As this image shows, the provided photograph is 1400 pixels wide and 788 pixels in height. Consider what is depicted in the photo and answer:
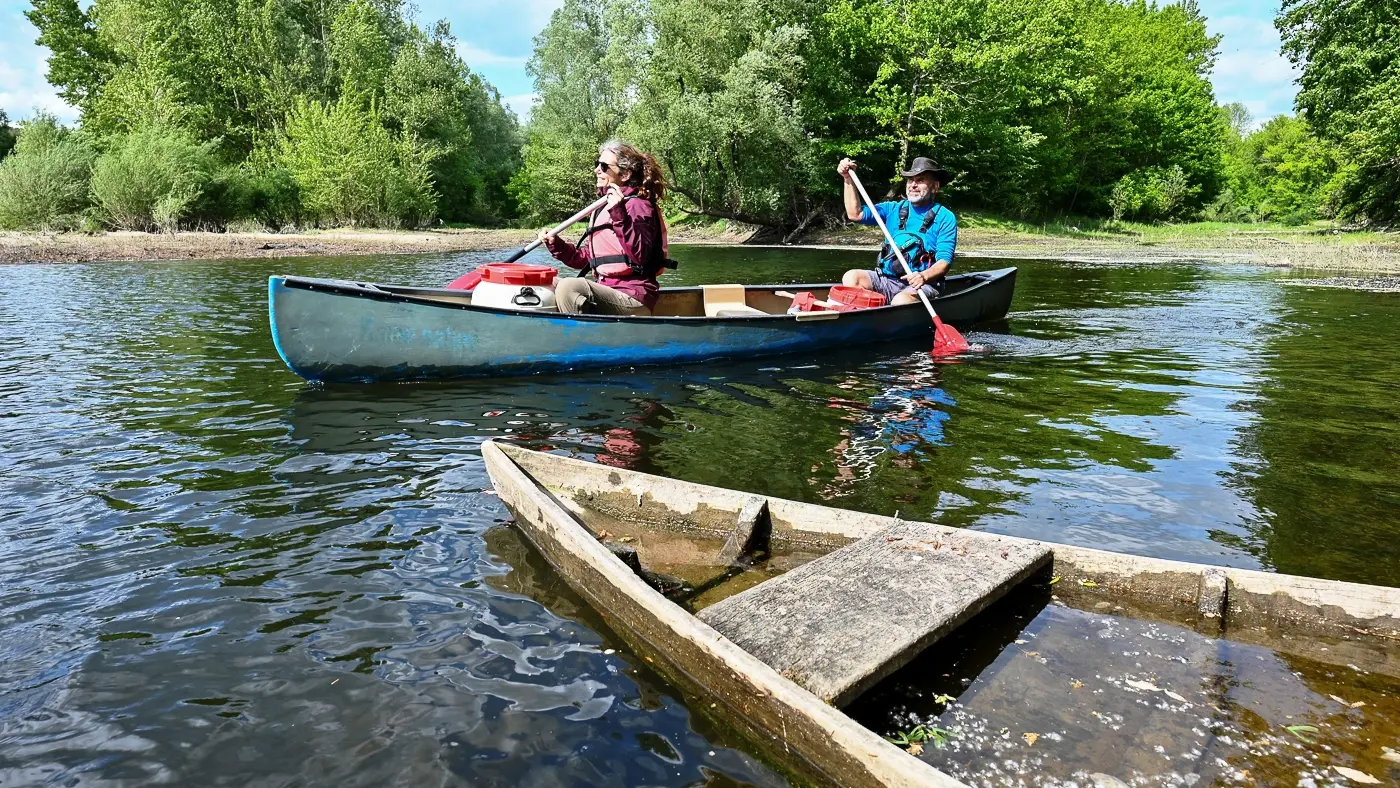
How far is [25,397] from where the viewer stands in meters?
7.18

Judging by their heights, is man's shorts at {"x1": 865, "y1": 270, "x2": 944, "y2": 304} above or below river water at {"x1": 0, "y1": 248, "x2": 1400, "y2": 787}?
above

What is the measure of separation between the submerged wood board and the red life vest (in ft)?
16.7

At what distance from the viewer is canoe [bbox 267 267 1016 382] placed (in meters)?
7.21

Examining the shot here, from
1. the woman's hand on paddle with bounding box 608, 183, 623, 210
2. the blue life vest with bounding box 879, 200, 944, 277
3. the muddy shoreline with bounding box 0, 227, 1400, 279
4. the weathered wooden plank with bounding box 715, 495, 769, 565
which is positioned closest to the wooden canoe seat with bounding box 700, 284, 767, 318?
the blue life vest with bounding box 879, 200, 944, 277

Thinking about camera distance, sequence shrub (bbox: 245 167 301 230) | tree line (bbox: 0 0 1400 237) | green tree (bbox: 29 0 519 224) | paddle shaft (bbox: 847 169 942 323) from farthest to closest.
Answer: green tree (bbox: 29 0 519 224) → shrub (bbox: 245 167 301 230) → tree line (bbox: 0 0 1400 237) → paddle shaft (bbox: 847 169 942 323)

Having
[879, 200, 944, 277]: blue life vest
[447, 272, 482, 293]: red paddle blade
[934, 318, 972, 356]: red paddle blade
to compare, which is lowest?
[934, 318, 972, 356]: red paddle blade

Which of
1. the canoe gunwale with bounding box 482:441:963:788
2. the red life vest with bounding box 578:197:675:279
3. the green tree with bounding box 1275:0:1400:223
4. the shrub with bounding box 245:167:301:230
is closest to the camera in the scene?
the canoe gunwale with bounding box 482:441:963:788

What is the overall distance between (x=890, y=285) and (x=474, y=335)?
5.18 meters

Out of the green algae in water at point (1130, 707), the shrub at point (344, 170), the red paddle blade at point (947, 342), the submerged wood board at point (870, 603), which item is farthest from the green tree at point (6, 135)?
the green algae in water at point (1130, 707)

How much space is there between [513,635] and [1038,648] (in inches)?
80.4

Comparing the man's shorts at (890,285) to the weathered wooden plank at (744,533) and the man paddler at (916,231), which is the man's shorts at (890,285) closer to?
the man paddler at (916,231)

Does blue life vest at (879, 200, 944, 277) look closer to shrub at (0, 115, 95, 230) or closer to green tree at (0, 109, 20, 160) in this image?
shrub at (0, 115, 95, 230)

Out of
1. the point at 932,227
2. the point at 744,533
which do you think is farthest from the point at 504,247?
the point at 744,533

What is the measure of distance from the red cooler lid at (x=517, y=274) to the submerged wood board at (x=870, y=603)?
510 centimetres
